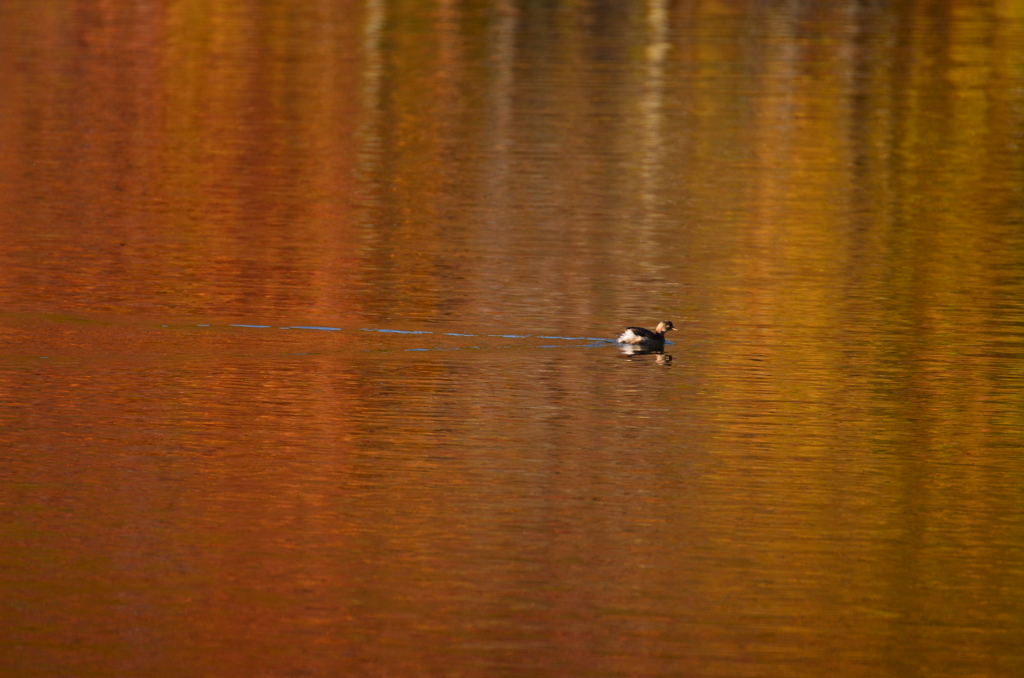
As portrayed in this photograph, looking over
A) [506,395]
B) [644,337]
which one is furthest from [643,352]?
[506,395]

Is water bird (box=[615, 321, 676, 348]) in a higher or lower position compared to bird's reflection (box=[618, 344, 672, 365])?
higher

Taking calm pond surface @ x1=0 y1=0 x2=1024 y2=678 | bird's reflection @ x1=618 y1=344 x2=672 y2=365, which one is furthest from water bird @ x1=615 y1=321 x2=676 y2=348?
calm pond surface @ x1=0 y1=0 x2=1024 y2=678

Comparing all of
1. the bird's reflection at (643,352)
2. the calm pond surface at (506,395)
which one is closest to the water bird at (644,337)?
the bird's reflection at (643,352)

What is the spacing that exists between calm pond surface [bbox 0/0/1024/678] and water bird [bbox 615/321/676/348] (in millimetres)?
152

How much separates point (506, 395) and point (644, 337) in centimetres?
233

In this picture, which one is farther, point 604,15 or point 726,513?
point 604,15

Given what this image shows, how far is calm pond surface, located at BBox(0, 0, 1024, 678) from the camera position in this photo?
40.9 feet

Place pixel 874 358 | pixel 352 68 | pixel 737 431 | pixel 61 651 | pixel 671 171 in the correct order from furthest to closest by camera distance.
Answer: pixel 352 68
pixel 671 171
pixel 874 358
pixel 737 431
pixel 61 651

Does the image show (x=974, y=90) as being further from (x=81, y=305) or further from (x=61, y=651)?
(x=61, y=651)

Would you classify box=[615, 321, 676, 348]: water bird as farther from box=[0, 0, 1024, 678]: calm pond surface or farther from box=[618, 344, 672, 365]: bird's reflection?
box=[0, 0, 1024, 678]: calm pond surface

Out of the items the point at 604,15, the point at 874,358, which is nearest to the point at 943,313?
the point at 874,358

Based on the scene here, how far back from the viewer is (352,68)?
51.9m

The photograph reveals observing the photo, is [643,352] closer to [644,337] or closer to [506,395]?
[644,337]

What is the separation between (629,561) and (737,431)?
386 centimetres
